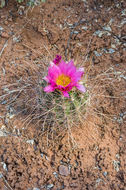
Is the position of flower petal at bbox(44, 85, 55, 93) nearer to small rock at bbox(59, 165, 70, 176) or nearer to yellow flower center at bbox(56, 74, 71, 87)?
yellow flower center at bbox(56, 74, 71, 87)

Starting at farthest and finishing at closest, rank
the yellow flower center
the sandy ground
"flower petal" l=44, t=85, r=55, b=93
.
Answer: the sandy ground, the yellow flower center, "flower petal" l=44, t=85, r=55, b=93

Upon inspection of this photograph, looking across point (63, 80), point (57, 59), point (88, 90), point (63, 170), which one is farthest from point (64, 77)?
point (63, 170)

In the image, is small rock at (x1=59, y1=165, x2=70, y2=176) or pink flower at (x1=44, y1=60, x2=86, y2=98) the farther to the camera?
small rock at (x1=59, y1=165, x2=70, y2=176)

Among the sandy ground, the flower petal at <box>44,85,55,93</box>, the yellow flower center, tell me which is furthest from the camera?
the sandy ground

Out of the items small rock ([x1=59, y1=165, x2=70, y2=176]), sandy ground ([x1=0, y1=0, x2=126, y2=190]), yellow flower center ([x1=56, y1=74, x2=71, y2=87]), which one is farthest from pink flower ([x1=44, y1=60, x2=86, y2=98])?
small rock ([x1=59, y1=165, x2=70, y2=176])

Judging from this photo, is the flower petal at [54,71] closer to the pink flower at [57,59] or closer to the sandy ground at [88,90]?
the pink flower at [57,59]

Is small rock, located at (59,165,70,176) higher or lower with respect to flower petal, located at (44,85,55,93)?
lower

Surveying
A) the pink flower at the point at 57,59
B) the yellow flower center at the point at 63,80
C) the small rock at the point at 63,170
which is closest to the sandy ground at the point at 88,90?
the small rock at the point at 63,170

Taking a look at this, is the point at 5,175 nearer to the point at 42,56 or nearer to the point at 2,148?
the point at 2,148
